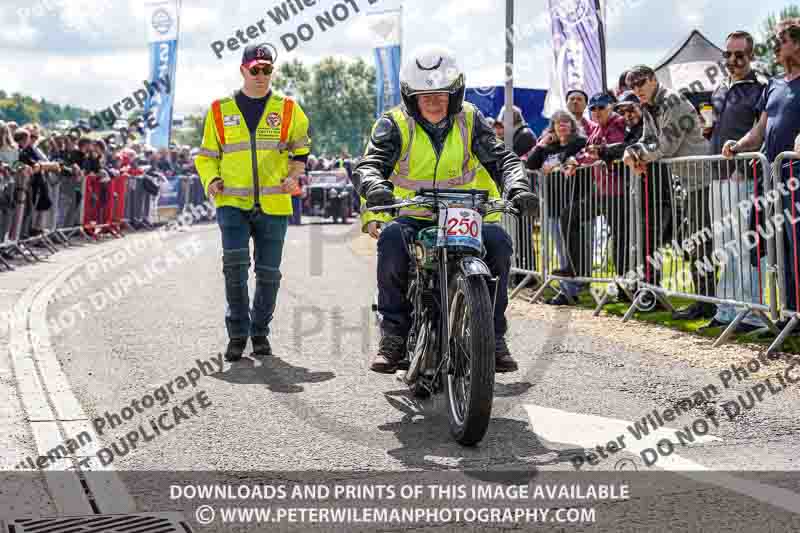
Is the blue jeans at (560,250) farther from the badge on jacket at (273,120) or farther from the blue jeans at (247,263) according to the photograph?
the badge on jacket at (273,120)

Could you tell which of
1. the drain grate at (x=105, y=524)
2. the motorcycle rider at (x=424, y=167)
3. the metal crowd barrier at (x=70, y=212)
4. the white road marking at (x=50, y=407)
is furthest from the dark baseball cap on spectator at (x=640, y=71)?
the metal crowd barrier at (x=70, y=212)

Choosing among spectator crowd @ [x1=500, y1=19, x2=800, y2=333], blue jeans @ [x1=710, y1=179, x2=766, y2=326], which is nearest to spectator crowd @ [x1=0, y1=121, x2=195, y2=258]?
spectator crowd @ [x1=500, y1=19, x2=800, y2=333]

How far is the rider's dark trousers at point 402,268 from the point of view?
6.00 metres

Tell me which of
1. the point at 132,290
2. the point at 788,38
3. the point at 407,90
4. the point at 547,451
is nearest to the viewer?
→ the point at 547,451

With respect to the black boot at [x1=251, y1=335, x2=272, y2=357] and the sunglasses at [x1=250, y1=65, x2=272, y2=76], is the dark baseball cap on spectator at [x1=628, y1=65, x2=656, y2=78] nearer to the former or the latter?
the sunglasses at [x1=250, y1=65, x2=272, y2=76]

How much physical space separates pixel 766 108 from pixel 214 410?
469 centimetres

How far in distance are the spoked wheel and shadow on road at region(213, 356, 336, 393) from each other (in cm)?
156

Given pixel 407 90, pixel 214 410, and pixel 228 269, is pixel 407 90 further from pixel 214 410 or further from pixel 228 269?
pixel 228 269

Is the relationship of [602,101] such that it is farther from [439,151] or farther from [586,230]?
[439,151]

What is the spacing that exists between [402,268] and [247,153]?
7.88 ft

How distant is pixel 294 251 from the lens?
19.4 metres

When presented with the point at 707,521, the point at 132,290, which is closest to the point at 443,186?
the point at 707,521

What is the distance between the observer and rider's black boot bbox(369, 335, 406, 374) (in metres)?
6.13

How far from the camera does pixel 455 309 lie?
18.2 ft
